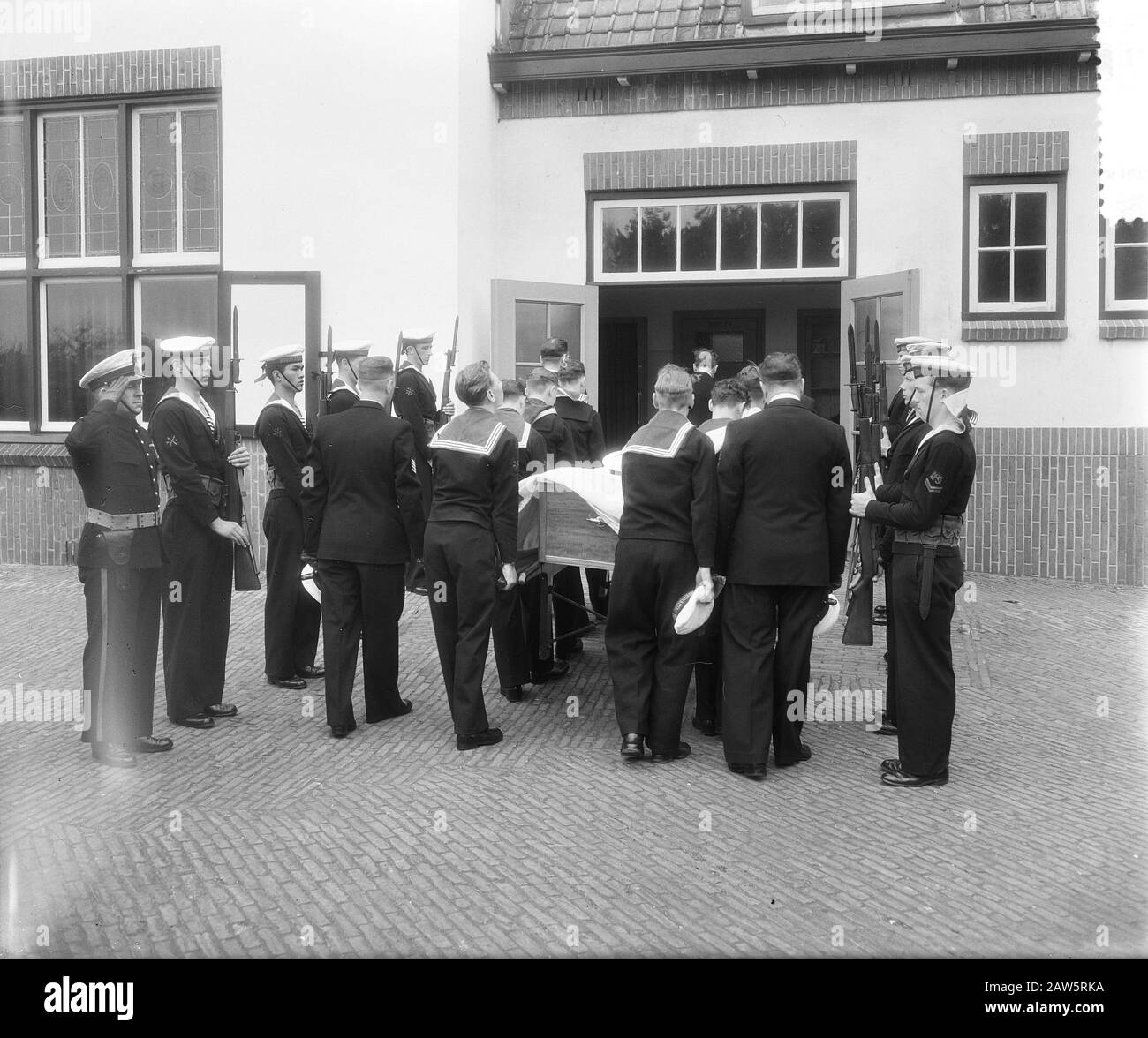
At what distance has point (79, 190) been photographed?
1219 cm

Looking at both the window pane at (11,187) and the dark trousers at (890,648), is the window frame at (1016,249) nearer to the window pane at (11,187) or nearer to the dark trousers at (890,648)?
the dark trousers at (890,648)

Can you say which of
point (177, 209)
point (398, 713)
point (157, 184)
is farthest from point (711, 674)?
point (157, 184)

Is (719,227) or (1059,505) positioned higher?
(719,227)

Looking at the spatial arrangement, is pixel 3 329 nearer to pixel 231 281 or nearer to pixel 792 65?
pixel 231 281

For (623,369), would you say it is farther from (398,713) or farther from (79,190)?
(398,713)

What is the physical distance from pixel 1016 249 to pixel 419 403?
5.90m

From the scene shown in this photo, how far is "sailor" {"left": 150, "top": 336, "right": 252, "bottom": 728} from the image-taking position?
6715 millimetres

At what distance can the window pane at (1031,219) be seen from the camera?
11336 millimetres

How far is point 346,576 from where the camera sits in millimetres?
6750

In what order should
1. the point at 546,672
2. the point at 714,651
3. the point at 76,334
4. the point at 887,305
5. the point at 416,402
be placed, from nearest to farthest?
the point at 714,651
the point at 546,672
the point at 416,402
the point at 887,305
the point at 76,334

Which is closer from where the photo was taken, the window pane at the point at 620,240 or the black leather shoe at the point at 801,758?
the black leather shoe at the point at 801,758

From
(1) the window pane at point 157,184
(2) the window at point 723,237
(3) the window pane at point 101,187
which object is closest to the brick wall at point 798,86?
(2) the window at point 723,237

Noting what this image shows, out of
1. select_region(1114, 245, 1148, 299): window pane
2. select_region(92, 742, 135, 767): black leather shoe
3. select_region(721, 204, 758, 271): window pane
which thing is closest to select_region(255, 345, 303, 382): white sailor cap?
select_region(92, 742, 135, 767): black leather shoe

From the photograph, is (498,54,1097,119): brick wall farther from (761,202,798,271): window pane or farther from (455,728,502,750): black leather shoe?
(455,728,502,750): black leather shoe
